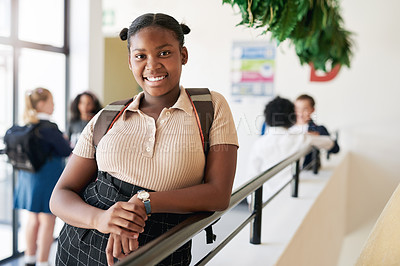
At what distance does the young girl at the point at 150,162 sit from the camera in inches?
35.1

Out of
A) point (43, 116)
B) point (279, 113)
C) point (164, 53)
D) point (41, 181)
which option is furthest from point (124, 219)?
point (279, 113)

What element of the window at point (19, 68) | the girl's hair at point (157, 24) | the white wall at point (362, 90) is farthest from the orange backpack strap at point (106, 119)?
the white wall at point (362, 90)

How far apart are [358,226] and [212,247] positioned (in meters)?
4.32

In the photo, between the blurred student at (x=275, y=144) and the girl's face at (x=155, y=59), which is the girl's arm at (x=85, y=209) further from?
the blurred student at (x=275, y=144)

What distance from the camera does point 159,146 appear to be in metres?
0.91

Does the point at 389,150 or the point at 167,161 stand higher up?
the point at 167,161

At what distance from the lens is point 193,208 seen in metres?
0.91

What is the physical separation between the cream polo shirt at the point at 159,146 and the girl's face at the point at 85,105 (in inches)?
33.0

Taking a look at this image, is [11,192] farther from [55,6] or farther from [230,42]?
[230,42]

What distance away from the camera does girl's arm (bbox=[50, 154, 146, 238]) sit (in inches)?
32.4

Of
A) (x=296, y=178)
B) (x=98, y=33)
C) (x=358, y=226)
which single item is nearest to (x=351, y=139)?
(x=358, y=226)

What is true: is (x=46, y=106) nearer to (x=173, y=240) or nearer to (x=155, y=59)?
(x=155, y=59)

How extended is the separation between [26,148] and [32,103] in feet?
1.02

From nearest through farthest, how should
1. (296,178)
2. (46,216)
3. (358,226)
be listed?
(296,178) < (46,216) < (358,226)
